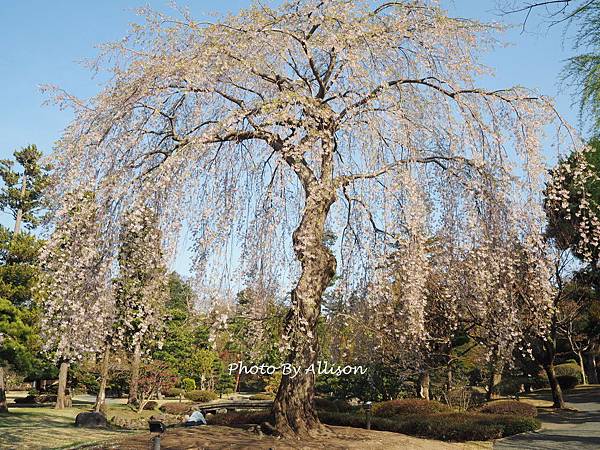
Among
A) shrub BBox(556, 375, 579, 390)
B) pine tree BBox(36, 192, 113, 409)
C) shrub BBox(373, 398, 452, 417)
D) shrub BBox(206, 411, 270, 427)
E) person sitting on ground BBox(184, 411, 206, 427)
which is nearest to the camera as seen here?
pine tree BBox(36, 192, 113, 409)

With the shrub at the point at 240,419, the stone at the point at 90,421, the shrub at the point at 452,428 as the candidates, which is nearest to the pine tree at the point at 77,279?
the shrub at the point at 240,419

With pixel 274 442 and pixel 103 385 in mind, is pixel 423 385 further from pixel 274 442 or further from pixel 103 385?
pixel 103 385

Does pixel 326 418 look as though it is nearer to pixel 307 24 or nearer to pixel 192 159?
pixel 192 159

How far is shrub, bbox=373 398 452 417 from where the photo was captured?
41.3 feet

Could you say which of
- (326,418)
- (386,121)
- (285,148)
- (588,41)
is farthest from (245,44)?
(326,418)

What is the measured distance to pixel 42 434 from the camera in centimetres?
1205

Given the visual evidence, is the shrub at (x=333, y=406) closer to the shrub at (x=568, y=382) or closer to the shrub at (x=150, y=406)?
the shrub at (x=150, y=406)

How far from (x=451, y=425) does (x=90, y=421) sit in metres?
10.5

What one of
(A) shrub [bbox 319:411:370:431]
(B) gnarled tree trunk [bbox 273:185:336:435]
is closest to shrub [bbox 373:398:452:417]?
(A) shrub [bbox 319:411:370:431]

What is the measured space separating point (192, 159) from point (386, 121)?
3.16 meters

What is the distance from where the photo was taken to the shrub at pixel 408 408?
41.3ft

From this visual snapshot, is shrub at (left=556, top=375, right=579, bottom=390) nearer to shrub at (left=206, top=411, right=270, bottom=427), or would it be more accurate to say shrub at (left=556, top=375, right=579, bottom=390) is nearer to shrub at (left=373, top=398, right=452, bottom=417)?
shrub at (left=373, top=398, right=452, bottom=417)

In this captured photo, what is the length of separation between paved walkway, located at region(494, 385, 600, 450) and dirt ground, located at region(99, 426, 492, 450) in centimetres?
87

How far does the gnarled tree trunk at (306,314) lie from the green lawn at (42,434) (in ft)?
12.4
